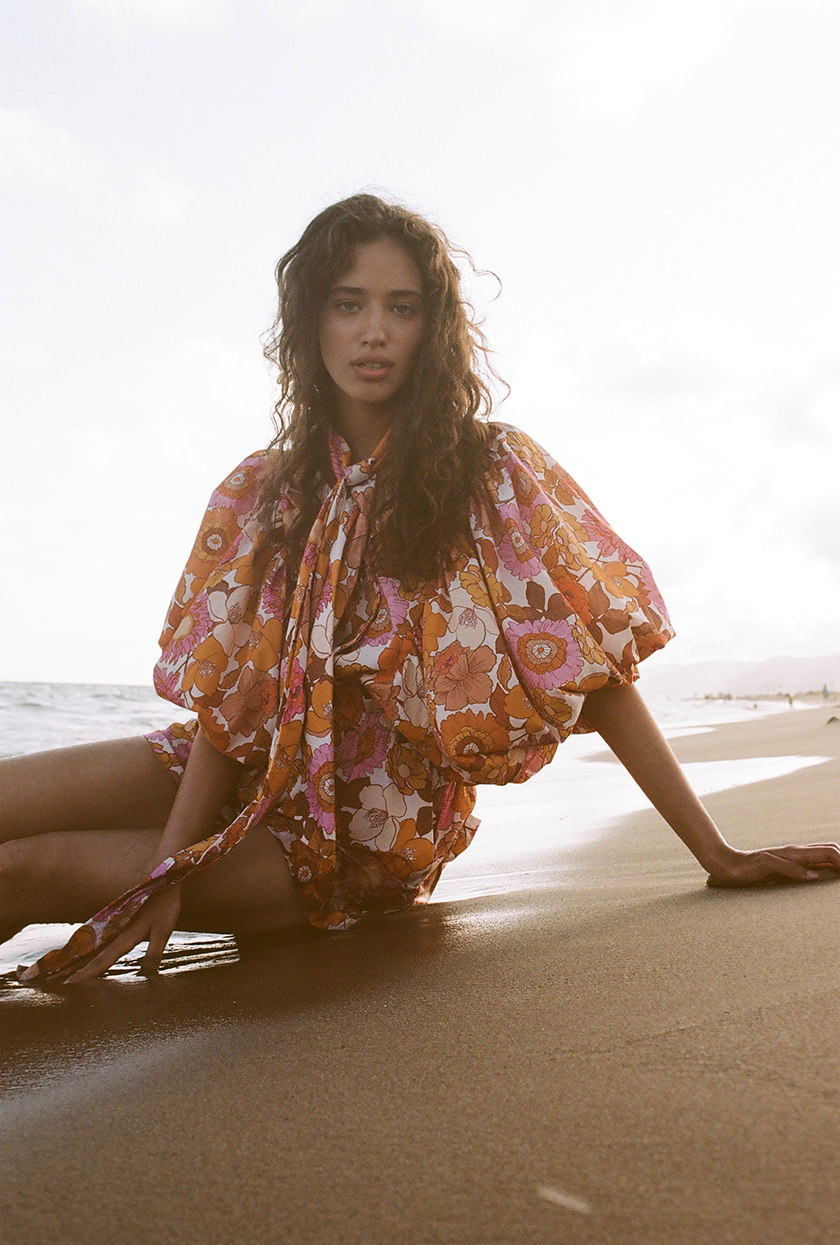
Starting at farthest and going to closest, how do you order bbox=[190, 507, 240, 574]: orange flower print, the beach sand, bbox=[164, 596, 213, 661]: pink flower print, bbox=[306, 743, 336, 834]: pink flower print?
bbox=[190, 507, 240, 574]: orange flower print
bbox=[164, 596, 213, 661]: pink flower print
bbox=[306, 743, 336, 834]: pink flower print
the beach sand

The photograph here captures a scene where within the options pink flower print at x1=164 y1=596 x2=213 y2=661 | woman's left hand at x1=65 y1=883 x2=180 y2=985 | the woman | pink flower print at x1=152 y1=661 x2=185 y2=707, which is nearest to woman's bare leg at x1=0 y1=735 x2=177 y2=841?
the woman

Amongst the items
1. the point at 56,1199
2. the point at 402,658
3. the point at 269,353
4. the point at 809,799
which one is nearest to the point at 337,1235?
the point at 56,1199

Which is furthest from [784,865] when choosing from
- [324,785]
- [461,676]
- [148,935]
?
[148,935]

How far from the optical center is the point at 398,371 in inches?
99.9

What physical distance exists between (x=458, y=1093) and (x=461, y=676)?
1.10 m

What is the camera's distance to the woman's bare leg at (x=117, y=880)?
7.01 ft

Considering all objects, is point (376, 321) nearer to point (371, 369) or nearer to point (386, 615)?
point (371, 369)

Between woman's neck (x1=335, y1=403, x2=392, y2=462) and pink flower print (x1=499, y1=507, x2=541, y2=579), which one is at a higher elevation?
woman's neck (x1=335, y1=403, x2=392, y2=462)

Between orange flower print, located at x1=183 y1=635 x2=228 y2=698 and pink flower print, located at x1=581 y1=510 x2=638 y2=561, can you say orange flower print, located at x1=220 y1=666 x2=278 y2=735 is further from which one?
pink flower print, located at x1=581 y1=510 x2=638 y2=561

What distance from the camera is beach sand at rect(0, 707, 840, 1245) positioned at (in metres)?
0.85

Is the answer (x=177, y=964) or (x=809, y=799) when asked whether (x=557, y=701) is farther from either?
(x=809, y=799)

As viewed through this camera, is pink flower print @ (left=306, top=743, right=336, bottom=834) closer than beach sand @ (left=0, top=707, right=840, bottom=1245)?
No

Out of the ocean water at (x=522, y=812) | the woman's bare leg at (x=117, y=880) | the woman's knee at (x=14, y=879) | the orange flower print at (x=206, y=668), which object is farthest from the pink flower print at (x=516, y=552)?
the woman's knee at (x=14, y=879)

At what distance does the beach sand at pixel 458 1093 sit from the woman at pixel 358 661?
0.30 metres
